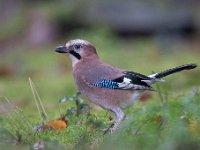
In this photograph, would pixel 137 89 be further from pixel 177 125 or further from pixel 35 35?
pixel 35 35

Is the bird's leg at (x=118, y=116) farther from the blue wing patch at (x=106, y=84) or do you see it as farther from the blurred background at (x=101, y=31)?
the blurred background at (x=101, y=31)

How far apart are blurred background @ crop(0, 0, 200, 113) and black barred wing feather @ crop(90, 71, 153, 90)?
22.2 feet

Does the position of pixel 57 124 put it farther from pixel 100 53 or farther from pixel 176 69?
pixel 100 53

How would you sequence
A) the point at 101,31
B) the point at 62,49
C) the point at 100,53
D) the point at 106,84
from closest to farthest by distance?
1. the point at 106,84
2. the point at 62,49
3. the point at 100,53
4. the point at 101,31

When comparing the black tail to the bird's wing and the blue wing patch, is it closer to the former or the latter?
the bird's wing

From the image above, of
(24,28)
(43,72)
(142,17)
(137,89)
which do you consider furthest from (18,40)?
(137,89)

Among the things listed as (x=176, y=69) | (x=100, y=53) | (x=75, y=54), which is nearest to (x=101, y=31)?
(x=100, y=53)

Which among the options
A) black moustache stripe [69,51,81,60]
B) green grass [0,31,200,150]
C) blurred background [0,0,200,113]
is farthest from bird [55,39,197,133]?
blurred background [0,0,200,113]

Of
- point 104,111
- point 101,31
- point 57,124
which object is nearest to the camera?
point 57,124

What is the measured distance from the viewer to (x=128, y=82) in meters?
7.34

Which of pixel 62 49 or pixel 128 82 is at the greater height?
pixel 62 49

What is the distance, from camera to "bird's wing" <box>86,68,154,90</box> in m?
7.31

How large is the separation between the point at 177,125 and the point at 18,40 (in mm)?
14155

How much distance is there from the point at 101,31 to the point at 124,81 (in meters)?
9.79
